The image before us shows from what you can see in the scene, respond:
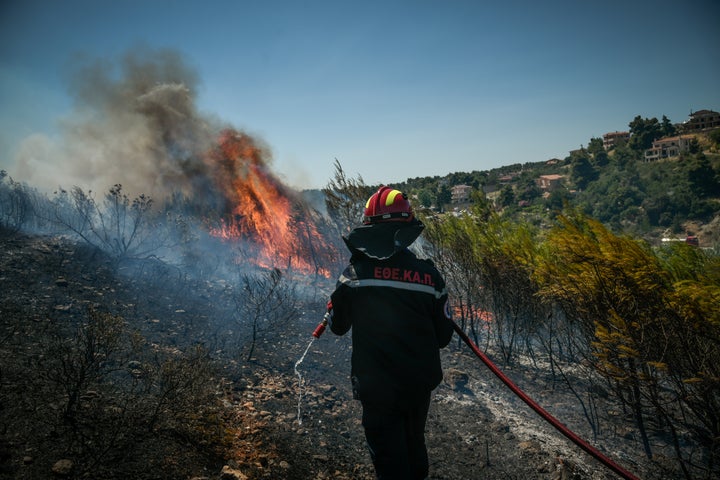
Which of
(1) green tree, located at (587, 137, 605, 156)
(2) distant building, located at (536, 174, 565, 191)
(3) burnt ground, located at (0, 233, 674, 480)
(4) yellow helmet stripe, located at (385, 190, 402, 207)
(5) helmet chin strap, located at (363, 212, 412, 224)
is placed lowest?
(3) burnt ground, located at (0, 233, 674, 480)

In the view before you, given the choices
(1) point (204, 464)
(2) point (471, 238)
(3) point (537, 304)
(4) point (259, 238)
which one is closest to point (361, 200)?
(2) point (471, 238)

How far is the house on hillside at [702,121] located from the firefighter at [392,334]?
352 feet

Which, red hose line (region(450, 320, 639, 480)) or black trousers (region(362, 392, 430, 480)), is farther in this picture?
black trousers (region(362, 392, 430, 480))

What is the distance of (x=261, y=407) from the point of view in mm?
5254

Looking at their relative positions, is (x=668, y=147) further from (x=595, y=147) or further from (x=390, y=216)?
(x=390, y=216)

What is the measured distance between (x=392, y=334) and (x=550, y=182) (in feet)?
284

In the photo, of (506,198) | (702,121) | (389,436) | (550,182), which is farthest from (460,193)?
(389,436)

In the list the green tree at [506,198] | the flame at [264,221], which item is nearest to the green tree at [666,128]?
the green tree at [506,198]

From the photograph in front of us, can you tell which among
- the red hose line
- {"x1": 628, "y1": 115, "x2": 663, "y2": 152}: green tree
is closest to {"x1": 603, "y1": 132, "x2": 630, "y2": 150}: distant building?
{"x1": 628, "y1": 115, "x2": 663, "y2": 152}: green tree

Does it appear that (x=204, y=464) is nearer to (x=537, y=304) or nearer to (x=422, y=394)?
(x=422, y=394)

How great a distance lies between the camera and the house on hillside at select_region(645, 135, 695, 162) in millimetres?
68438

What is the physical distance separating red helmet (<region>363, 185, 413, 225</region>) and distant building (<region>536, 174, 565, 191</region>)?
8395 cm

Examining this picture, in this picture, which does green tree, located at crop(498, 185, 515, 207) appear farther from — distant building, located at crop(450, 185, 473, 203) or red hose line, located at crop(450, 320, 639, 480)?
red hose line, located at crop(450, 320, 639, 480)

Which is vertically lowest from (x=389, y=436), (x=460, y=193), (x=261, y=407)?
(x=261, y=407)
